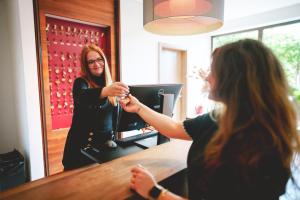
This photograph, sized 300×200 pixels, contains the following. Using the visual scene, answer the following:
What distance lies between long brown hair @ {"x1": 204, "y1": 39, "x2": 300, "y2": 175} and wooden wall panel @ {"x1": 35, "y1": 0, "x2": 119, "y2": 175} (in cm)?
222

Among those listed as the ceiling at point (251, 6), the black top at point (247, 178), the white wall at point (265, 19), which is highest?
the ceiling at point (251, 6)

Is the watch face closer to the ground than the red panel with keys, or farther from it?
closer to the ground

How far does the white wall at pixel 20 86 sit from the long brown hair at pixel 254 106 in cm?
218

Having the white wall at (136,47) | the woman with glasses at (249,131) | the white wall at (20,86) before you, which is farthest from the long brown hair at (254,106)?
the white wall at (136,47)

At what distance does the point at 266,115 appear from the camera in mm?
673

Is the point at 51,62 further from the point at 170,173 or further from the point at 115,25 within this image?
the point at 170,173

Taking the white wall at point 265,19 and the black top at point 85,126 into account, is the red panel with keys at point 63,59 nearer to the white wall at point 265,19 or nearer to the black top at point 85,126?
the black top at point 85,126

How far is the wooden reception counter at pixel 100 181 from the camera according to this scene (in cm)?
79

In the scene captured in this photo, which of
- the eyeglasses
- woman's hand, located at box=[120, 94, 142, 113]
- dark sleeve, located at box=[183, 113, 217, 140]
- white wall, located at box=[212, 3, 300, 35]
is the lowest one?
dark sleeve, located at box=[183, 113, 217, 140]

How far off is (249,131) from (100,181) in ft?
2.07

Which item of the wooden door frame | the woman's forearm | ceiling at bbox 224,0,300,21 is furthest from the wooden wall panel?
ceiling at bbox 224,0,300,21

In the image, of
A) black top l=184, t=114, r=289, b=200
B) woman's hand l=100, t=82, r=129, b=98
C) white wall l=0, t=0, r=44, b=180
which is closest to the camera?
black top l=184, t=114, r=289, b=200

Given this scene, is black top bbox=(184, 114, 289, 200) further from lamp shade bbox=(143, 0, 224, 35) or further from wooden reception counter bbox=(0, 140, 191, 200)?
lamp shade bbox=(143, 0, 224, 35)

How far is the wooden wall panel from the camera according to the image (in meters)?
2.35
